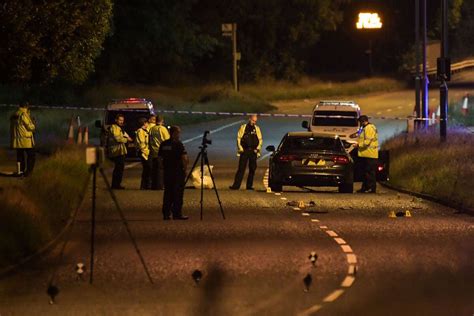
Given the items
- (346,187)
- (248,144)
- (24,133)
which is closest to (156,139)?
(248,144)

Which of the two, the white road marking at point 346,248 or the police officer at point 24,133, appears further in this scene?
the police officer at point 24,133

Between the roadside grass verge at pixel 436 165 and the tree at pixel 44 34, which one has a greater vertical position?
the tree at pixel 44 34

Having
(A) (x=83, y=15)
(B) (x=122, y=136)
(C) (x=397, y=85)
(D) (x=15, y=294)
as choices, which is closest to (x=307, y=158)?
(B) (x=122, y=136)

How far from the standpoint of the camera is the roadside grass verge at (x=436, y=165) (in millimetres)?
23609

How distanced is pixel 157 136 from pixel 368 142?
15.0 feet

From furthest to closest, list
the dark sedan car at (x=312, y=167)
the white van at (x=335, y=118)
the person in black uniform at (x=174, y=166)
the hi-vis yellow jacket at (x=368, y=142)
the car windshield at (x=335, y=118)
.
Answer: the car windshield at (x=335, y=118) → the white van at (x=335, y=118) → the hi-vis yellow jacket at (x=368, y=142) → the dark sedan car at (x=312, y=167) → the person in black uniform at (x=174, y=166)

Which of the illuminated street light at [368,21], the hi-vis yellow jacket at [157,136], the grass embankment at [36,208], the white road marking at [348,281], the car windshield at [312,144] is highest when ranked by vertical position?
the illuminated street light at [368,21]

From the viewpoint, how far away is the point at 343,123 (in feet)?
115

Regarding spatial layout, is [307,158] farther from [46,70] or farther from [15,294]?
[15,294]

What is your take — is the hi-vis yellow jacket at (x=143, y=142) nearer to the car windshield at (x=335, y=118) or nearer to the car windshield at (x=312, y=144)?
the car windshield at (x=312, y=144)

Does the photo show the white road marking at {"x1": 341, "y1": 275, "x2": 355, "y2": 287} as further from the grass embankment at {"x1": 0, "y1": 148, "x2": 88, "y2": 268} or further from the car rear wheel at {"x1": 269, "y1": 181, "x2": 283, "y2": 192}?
the car rear wheel at {"x1": 269, "y1": 181, "x2": 283, "y2": 192}

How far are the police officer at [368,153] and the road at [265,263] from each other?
8.02 ft

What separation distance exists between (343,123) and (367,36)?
194 ft

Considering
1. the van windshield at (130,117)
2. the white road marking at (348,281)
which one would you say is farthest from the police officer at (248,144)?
the white road marking at (348,281)
